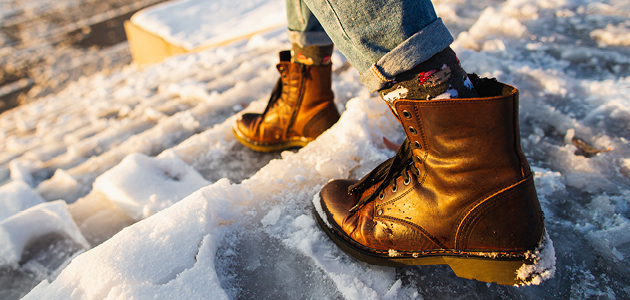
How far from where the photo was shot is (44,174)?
1824 millimetres

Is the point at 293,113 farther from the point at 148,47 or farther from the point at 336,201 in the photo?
the point at 148,47

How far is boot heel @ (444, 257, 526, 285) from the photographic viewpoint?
2.45 feet

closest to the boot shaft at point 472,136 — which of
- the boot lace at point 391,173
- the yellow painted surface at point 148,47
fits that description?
the boot lace at point 391,173

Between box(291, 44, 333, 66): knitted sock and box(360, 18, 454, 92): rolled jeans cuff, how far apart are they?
69cm

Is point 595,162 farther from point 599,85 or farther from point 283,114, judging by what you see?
point 283,114

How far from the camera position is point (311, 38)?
1.29 m

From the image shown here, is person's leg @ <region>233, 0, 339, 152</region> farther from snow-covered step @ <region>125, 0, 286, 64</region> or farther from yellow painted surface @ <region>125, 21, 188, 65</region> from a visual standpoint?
yellow painted surface @ <region>125, 21, 188, 65</region>

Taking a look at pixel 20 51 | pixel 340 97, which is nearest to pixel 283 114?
pixel 340 97

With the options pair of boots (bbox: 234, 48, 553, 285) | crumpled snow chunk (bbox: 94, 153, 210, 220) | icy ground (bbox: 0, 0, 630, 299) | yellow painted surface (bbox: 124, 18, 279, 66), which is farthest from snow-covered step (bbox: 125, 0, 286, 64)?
pair of boots (bbox: 234, 48, 553, 285)

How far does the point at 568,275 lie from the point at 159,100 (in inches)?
105

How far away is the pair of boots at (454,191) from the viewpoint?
689mm

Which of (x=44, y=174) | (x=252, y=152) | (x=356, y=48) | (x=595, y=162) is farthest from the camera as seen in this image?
(x=44, y=174)

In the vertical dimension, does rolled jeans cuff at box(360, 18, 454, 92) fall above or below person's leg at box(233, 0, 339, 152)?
above

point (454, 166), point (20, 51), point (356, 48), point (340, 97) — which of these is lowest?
point (20, 51)
